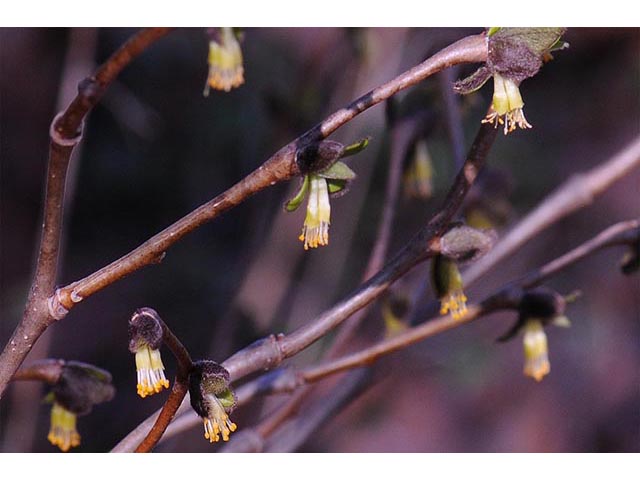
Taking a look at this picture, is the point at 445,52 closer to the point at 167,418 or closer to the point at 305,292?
the point at 167,418

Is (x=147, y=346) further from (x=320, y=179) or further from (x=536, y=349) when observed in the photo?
(x=536, y=349)

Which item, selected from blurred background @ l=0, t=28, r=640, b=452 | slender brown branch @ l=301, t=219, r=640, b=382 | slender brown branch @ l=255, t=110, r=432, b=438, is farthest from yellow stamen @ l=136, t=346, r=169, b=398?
blurred background @ l=0, t=28, r=640, b=452

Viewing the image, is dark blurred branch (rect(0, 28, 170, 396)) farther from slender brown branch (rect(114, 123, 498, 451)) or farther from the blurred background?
the blurred background

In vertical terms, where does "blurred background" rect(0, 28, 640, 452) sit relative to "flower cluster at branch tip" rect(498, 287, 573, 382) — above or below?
above

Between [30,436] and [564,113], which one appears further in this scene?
[564,113]

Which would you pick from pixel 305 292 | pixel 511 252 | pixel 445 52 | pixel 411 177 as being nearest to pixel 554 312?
pixel 511 252

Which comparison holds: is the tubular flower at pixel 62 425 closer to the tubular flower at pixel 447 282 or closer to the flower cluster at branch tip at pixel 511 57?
the tubular flower at pixel 447 282
